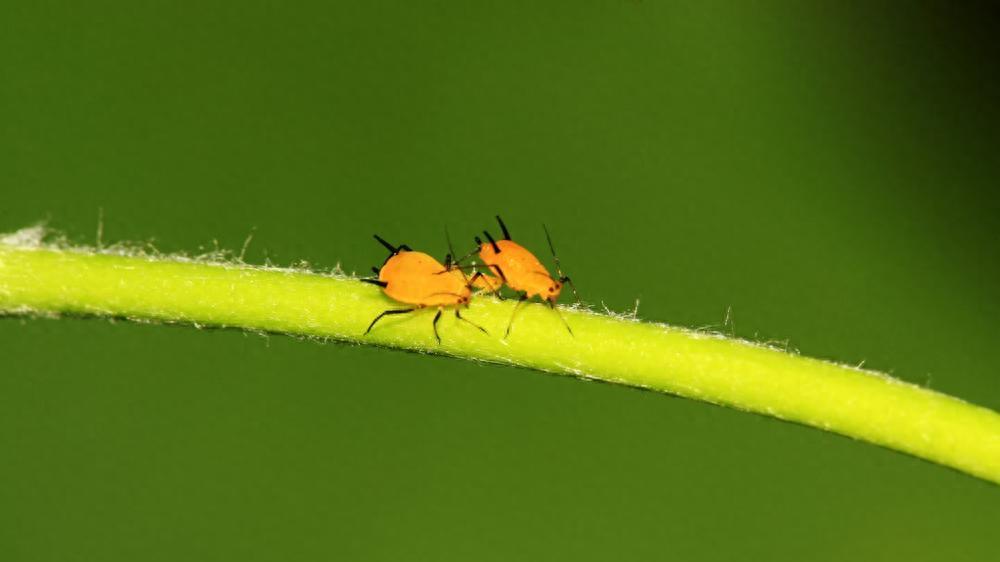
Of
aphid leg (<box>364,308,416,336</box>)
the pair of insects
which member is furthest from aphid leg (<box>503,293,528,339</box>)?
aphid leg (<box>364,308,416,336</box>)

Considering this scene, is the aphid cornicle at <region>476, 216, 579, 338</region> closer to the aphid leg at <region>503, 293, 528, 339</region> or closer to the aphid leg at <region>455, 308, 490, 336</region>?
the aphid leg at <region>503, 293, 528, 339</region>

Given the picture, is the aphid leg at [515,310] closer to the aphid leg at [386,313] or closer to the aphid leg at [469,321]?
the aphid leg at [469,321]

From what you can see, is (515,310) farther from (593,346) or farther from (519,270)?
(519,270)

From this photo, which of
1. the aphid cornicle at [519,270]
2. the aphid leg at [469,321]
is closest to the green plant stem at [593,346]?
the aphid leg at [469,321]

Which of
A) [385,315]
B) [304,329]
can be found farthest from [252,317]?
[385,315]

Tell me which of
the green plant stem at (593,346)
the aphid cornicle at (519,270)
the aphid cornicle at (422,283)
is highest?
the aphid cornicle at (519,270)

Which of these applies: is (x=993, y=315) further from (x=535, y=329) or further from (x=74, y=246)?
(x=74, y=246)
